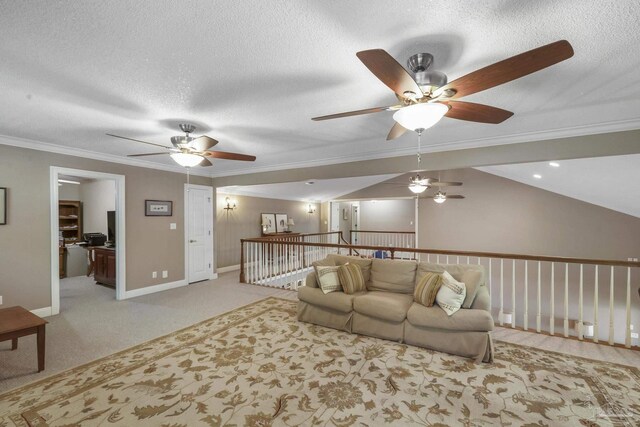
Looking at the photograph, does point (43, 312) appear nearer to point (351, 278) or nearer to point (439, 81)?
point (351, 278)

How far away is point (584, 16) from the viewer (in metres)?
1.46

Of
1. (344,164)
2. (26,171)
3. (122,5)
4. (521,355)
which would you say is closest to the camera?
(122,5)

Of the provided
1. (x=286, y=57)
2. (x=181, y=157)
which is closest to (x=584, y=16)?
(x=286, y=57)

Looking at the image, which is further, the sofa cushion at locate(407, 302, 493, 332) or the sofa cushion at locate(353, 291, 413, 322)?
the sofa cushion at locate(353, 291, 413, 322)

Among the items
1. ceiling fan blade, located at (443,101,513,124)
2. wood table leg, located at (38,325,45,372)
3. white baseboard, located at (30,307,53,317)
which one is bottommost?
white baseboard, located at (30,307,53,317)

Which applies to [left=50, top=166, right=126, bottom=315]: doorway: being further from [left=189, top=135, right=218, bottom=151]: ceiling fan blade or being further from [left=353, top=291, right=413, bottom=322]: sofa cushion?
[left=353, top=291, right=413, bottom=322]: sofa cushion

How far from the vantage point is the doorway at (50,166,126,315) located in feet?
13.1

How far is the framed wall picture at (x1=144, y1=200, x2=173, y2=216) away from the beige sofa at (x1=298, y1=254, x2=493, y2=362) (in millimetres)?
3392

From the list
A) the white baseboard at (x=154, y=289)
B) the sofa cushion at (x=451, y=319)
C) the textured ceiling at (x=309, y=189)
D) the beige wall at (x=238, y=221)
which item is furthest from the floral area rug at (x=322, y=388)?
the textured ceiling at (x=309, y=189)

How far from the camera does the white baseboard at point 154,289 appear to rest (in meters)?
4.82

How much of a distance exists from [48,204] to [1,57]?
2.92 metres

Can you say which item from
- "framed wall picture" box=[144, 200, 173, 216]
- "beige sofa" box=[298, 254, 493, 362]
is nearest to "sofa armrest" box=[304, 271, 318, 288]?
"beige sofa" box=[298, 254, 493, 362]

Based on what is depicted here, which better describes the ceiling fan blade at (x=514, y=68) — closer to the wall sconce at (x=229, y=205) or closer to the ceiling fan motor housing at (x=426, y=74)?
the ceiling fan motor housing at (x=426, y=74)

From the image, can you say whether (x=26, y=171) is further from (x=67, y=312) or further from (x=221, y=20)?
(x=221, y=20)
